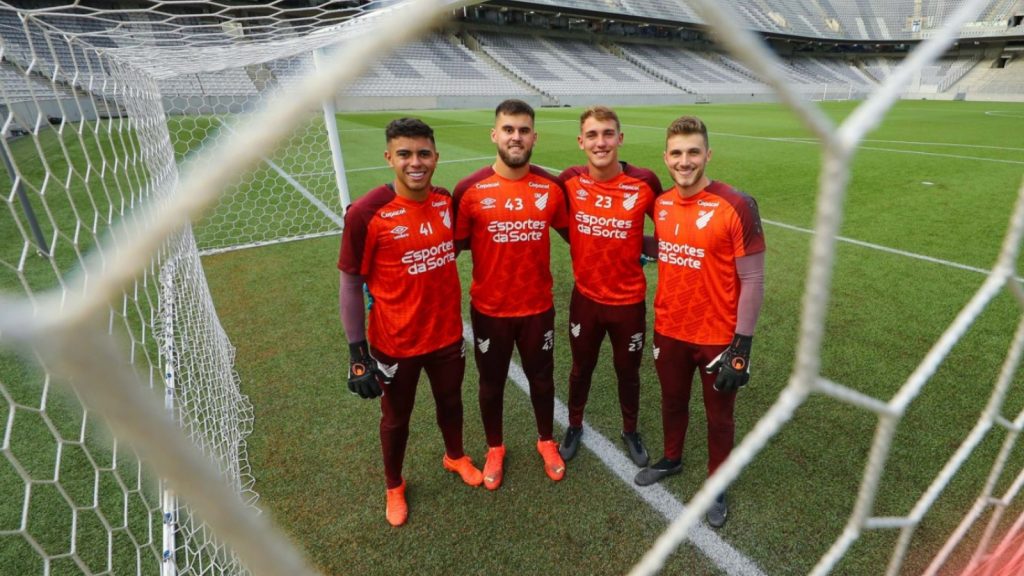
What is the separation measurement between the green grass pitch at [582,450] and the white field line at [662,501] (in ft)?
0.13

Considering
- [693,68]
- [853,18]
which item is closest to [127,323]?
[693,68]

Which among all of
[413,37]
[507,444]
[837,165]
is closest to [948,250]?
[507,444]

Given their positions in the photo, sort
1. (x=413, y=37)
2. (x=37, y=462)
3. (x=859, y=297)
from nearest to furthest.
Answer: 1. (x=413, y=37)
2. (x=37, y=462)
3. (x=859, y=297)

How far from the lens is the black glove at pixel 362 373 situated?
2031 mm

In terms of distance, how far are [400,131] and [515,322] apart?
97cm

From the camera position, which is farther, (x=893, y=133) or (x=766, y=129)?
(x=766, y=129)

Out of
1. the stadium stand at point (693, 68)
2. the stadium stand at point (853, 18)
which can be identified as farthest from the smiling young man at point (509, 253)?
the stadium stand at point (853, 18)

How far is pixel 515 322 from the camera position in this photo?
2.38 metres

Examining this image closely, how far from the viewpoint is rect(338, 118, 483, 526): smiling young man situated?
1.98m

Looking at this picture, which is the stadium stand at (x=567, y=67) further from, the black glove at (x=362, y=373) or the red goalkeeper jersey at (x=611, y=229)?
the black glove at (x=362, y=373)

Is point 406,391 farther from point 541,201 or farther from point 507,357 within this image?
point 541,201

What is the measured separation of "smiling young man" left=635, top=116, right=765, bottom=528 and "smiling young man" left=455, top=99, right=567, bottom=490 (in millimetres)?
515

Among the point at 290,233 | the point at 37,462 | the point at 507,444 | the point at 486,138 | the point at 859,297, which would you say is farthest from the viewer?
the point at 486,138

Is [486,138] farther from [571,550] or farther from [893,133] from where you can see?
[571,550]
